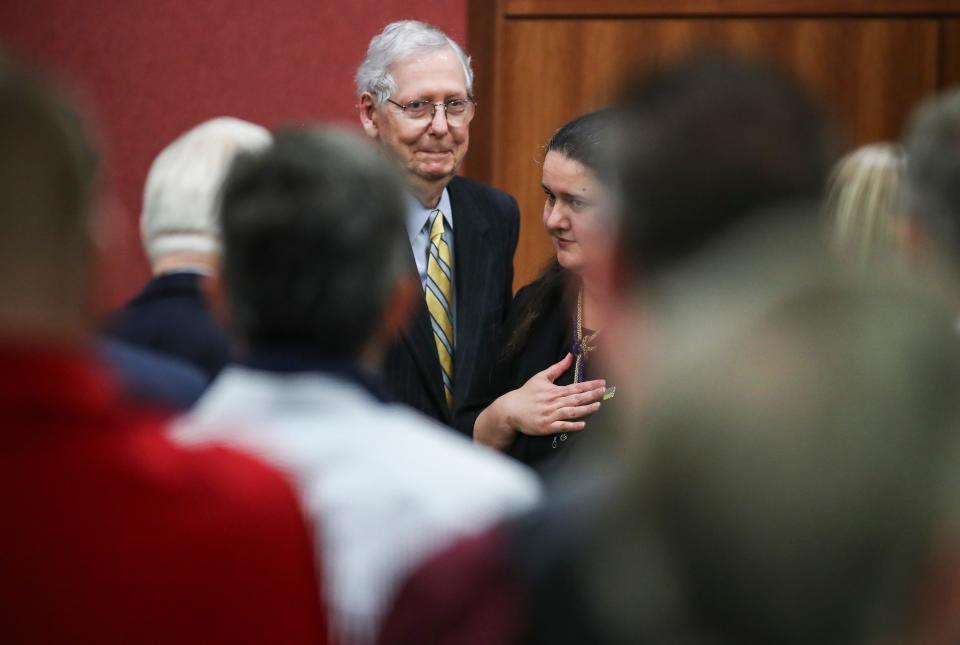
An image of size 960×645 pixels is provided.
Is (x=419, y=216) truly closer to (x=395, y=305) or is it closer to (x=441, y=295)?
(x=441, y=295)

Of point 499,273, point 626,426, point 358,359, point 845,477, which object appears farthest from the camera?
point 499,273

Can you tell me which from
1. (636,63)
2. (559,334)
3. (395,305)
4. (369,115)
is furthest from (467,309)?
(636,63)

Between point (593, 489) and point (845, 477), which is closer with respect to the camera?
point (845, 477)

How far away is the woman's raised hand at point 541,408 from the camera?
2734mm

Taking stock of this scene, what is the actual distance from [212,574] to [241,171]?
17.9 inches

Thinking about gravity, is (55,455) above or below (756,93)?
below

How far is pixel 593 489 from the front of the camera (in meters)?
1.15

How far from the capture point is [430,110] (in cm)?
357

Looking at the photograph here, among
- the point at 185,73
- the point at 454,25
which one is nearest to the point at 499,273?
the point at 454,25

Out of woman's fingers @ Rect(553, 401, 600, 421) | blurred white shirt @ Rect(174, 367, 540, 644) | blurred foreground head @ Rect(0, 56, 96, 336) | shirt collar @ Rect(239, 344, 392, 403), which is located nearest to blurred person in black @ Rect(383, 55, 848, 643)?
blurred white shirt @ Rect(174, 367, 540, 644)

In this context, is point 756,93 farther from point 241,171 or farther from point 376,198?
point 241,171

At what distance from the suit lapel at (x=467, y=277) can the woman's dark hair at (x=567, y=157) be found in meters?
0.19

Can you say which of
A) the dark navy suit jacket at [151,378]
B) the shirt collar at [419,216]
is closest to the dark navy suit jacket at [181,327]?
the dark navy suit jacket at [151,378]

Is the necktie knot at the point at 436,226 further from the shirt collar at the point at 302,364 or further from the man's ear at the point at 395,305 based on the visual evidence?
the shirt collar at the point at 302,364
